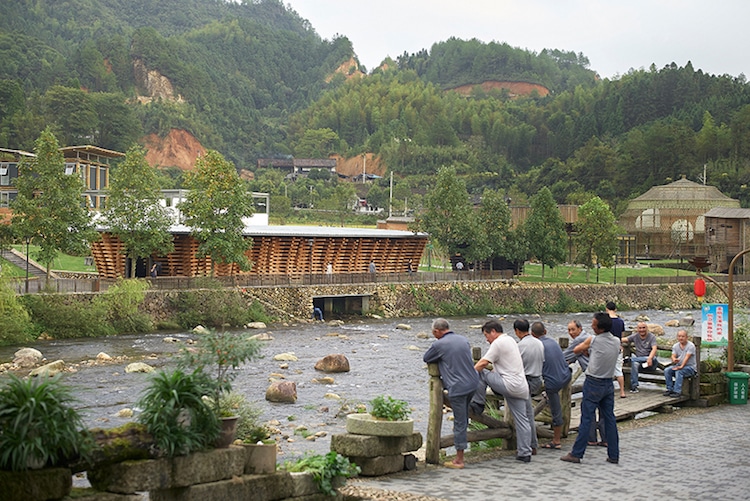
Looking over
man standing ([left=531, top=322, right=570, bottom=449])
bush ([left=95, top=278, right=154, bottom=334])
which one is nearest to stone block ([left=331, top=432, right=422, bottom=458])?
man standing ([left=531, top=322, right=570, bottom=449])

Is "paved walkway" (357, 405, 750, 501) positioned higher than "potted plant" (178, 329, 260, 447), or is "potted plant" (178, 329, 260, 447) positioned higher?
"potted plant" (178, 329, 260, 447)

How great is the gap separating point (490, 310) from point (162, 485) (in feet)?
177

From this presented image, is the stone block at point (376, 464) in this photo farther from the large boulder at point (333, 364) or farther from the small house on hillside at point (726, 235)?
the small house on hillside at point (726, 235)

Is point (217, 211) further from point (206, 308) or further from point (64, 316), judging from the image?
point (64, 316)

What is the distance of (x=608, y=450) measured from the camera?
527 inches

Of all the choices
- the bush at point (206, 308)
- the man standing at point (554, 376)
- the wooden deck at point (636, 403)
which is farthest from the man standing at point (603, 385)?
the bush at point (206, 308)

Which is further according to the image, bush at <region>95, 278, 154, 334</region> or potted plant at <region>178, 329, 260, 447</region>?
bush at <region>95, 278, 154, 334</region>

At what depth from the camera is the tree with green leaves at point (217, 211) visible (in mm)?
51562

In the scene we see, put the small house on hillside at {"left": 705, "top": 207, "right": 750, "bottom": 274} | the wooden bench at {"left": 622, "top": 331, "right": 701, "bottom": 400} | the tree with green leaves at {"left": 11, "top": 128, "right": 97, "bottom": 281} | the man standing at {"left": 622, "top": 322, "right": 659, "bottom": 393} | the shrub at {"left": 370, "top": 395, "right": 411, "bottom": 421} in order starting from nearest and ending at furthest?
the shrub at {"left": 370, "top": 395, "right": 411, "bottom": 421} < the wooden bench at {"left": 622, "top": 331, "right": 701, "bottom": 400} < the man standing at {"left": 622, "top": 322, "right": 659, "bottom": 393} < the tree with green leaves at {"left": 11, "top": 128, "right": 97, "bottom": 281} < the small house on hillside at {"left": 705, "top": 207, "right": 750, "bottom": 274}

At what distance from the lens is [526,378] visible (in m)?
14.0

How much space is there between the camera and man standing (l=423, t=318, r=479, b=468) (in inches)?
494

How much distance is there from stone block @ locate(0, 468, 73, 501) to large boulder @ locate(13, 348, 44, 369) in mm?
24785

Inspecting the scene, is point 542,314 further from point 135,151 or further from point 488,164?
point 488,164

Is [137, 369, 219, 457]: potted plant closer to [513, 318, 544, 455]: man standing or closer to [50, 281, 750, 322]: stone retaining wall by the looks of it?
[513, 318, 544, 455]: man standing
